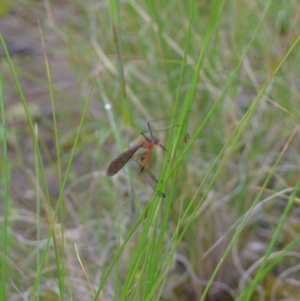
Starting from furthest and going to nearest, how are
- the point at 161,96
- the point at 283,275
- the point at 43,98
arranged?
the point at 43,98 < the point at 161,96 < the point at 283,275

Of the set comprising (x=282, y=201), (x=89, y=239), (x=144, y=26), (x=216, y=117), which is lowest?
(x=89, y=239)

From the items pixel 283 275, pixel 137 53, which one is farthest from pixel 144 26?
pixel 283 275

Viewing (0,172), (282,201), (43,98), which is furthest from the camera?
(43,98)

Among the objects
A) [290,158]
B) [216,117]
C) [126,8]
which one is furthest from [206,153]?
[126,8]

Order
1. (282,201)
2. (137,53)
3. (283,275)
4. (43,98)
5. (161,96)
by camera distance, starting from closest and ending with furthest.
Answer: (283,275) < (282,201) < (161,96) < (137,53) < (43,98)

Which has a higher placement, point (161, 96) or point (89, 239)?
point (161, 96)

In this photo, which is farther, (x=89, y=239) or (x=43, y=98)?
(x=43, y=98)

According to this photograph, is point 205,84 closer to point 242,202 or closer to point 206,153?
point 206,153

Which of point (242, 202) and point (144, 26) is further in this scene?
point (144, 26)

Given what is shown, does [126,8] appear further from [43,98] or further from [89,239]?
[89,239]
